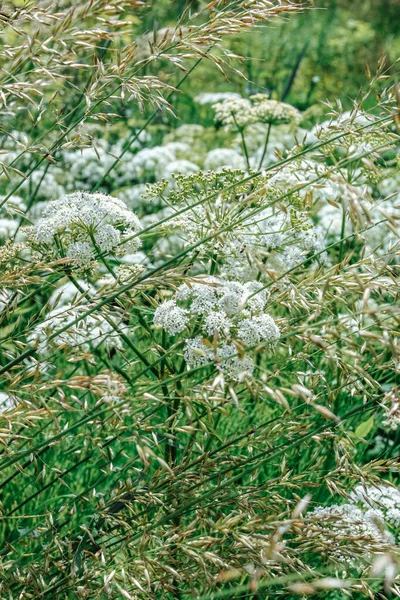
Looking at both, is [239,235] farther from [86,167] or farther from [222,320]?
[86,167]

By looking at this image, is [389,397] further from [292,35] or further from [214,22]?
[292,35]

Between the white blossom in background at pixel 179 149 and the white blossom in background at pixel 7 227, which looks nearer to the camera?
the white blossom in background at pixel 7 227

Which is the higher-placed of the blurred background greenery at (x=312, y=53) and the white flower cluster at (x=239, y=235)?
the white flower cluster at (x=239, y=235)

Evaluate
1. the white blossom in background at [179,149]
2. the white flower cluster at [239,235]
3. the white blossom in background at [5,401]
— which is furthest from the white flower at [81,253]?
the white blossom in background at [179,149]

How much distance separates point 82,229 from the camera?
187 centimetres

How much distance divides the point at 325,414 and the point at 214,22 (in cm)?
100

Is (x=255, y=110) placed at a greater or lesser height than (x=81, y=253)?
lesser

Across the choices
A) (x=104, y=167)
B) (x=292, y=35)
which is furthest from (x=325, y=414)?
(x=292, y=35)

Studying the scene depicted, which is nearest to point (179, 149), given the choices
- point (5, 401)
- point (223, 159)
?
point (223, 159)

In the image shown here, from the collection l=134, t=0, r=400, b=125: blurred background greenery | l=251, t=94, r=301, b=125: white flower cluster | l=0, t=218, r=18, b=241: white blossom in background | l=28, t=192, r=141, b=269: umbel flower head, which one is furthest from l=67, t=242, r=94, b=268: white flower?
l=134, t=0, r=400, b=125: blurred background greenery

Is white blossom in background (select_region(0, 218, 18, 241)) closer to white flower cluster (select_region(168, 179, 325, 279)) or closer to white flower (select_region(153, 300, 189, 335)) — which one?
white flower cluster (select_region(168, 179, 325, 279))

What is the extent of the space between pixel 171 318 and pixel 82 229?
35 centimetres

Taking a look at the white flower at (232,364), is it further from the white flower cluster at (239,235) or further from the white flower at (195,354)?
the white flower cluster at (239,235)

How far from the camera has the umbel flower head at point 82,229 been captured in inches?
71.7
